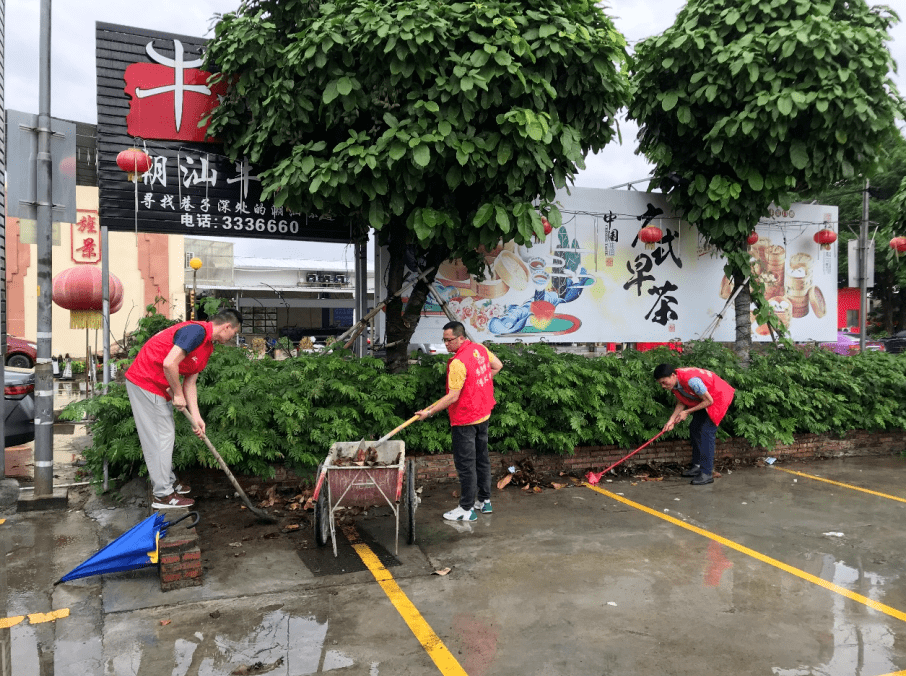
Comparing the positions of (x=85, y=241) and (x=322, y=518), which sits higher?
(x=85, y=241)

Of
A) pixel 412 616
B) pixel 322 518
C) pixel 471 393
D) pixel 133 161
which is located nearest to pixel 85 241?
pixel 133 161

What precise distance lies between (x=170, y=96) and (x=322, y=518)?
577 centimetres

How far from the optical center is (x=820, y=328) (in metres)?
11.6

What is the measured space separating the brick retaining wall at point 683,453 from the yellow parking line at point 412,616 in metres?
2.25

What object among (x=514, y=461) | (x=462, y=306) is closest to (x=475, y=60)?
(x=462, y=306)

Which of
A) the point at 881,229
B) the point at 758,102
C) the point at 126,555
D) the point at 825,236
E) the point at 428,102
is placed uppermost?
the point at 881,229

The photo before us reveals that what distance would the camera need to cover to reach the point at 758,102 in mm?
8203

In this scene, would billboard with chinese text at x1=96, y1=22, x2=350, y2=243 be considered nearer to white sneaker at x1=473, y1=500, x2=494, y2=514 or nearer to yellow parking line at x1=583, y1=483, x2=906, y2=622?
white sneaker at x1=473, y1=500, x2=494, y2=514

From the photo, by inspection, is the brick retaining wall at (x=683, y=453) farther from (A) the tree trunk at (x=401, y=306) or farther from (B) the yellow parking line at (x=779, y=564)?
(A) the tree trunk at (x=401, y=306)

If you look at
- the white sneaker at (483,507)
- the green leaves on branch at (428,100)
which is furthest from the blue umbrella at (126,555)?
the green leaves on branch at (428,100)

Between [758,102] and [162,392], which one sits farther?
[758,102]

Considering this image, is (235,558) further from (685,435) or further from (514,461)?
(685,435)

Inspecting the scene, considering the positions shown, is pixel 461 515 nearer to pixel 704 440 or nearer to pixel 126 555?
pixel 126 555

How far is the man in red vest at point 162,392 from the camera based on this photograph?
19.0ft
